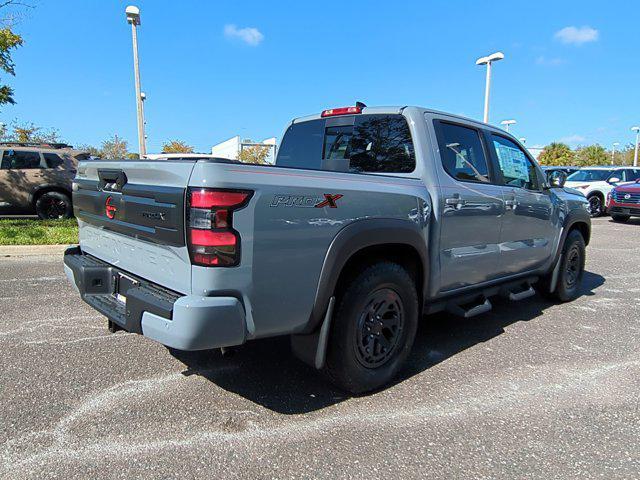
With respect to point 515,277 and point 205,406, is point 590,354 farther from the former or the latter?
point 205,406

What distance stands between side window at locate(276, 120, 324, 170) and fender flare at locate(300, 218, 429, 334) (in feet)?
4.25

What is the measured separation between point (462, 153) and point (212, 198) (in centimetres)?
241

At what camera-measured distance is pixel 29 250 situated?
733 centimetres

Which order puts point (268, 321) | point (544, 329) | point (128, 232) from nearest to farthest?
point (268, 321)
point (128, 232)
point (544, 329)

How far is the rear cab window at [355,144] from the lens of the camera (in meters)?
3.51

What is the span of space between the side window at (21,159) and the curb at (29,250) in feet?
12.6

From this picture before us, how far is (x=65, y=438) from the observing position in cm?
249

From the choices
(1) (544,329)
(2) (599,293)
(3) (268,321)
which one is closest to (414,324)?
(3) (268,321)

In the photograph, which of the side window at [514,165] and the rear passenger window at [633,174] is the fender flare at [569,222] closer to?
the side window at [514,165]

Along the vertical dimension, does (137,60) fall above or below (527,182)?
above

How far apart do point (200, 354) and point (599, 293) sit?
521 cm

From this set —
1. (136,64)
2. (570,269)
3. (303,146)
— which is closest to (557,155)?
(136,64)

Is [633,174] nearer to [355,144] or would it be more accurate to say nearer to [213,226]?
[355,144]

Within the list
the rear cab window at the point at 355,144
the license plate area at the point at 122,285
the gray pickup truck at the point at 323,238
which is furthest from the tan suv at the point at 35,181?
the license plate area at the point at 122,285
